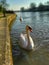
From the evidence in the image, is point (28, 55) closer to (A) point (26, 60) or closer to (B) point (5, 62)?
(A) point (26, 60)

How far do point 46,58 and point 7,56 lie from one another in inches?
107

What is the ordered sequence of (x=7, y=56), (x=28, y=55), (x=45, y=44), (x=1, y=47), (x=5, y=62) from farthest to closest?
(x=45, y=44)
(x=28, y=55)
(x=1, y=47)
(x=7, y=56)
(x=5, y=62)

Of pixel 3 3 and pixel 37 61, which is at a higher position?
pixel 37 61

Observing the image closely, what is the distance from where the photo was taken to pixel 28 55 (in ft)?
34.9

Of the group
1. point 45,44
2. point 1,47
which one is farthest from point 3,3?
point 1,47

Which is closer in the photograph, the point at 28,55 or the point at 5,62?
the point at 5,62

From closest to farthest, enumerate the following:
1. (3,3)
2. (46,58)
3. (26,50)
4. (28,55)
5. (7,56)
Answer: (7,56) < (46,58) < (28,55) < (26,50) < (3,3)

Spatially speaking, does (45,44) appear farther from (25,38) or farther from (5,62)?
(5,62)

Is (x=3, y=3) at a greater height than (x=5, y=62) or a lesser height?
lesser

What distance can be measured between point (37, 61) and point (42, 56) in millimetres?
931

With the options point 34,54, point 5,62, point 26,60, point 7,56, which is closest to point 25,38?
point 34,54

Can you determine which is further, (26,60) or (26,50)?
(26,50)

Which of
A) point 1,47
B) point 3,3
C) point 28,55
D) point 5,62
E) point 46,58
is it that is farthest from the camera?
point 3,3

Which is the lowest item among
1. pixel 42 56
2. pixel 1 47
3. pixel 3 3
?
pixel 3 3
